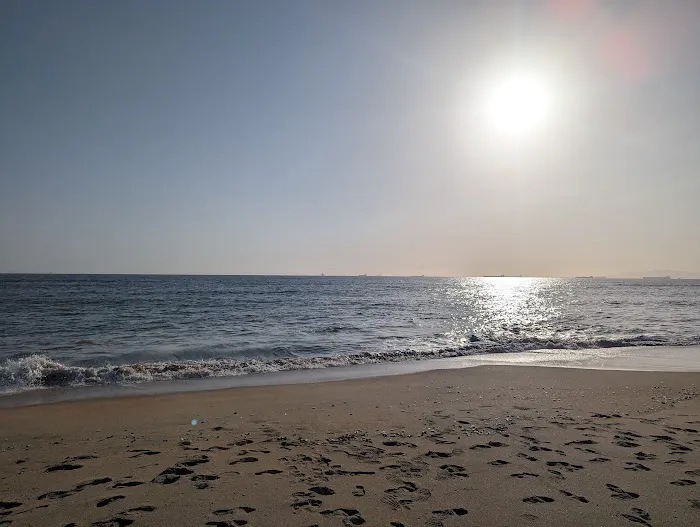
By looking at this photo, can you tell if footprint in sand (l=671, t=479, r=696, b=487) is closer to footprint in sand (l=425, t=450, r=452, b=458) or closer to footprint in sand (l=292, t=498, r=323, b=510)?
footprint in sand (l=425, t=450, r=452, b=458)

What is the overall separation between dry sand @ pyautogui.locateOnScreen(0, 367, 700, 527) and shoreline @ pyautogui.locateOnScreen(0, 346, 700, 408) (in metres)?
1.61

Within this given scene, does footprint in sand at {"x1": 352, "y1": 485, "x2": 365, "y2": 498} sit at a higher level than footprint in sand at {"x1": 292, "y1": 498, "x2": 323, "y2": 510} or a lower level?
higher

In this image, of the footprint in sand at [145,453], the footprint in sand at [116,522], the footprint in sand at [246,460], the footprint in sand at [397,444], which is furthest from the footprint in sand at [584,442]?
the footprint in sand at [145,453]

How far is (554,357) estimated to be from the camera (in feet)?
55.7

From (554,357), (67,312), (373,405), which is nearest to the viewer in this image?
(373,405)

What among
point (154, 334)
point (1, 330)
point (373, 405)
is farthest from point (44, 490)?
point (1, 330)

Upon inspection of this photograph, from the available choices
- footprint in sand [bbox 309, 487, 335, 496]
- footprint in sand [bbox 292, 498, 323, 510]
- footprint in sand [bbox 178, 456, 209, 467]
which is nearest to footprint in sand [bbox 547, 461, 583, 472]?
footprint in sand [bbox 309, 487, 335, 496]

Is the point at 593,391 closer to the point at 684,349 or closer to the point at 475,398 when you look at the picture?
the point at 475,398

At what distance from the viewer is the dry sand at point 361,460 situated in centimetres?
439

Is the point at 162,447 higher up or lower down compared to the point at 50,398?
higher up

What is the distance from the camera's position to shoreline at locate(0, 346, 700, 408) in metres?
11.4

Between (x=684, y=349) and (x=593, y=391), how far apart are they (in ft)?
40.2

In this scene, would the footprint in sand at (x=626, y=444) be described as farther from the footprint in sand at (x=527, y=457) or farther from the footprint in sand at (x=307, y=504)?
the footprint in sand at (x=307, y=504)

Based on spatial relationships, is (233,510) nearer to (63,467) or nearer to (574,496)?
(63,467)
